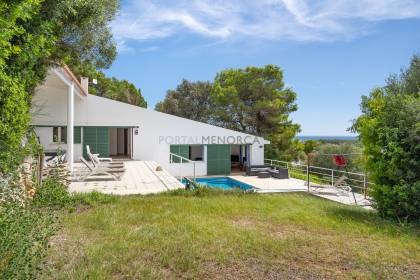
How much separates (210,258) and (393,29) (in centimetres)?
1636

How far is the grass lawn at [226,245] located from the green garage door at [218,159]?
15.4 meters

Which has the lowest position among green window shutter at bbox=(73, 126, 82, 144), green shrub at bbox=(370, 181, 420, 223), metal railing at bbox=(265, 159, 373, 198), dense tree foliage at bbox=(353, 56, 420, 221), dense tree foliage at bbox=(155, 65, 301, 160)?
metal railing at bbox=(265, 159, 373, 198)

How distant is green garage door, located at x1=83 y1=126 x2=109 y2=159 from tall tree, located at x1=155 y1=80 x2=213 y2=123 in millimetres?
15729

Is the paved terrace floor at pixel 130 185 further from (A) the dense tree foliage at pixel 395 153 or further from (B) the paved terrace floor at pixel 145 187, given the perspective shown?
(A) the dense tree foliage at pixel 395 153

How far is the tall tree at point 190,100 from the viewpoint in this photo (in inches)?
1348

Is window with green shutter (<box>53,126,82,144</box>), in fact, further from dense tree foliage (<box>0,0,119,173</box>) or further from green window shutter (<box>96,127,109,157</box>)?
dense tree foliage (<box>0,0,119,173</box>)

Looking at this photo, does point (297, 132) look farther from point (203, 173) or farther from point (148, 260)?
point (148, 260)

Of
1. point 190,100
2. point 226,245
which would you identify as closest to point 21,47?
point 226,245

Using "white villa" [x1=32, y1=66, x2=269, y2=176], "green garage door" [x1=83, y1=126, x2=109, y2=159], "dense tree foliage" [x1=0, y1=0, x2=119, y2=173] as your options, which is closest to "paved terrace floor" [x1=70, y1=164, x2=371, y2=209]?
"dense tree foliage" [x1=0, y1=0, x2=119, y2=173]

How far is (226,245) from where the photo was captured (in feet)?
13.8

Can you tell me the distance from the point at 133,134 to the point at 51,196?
14702 millimetres

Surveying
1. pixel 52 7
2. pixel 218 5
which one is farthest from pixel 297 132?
pixel 52 7

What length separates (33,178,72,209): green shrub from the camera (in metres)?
4.80

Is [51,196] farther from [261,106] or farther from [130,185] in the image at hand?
[261,106]
